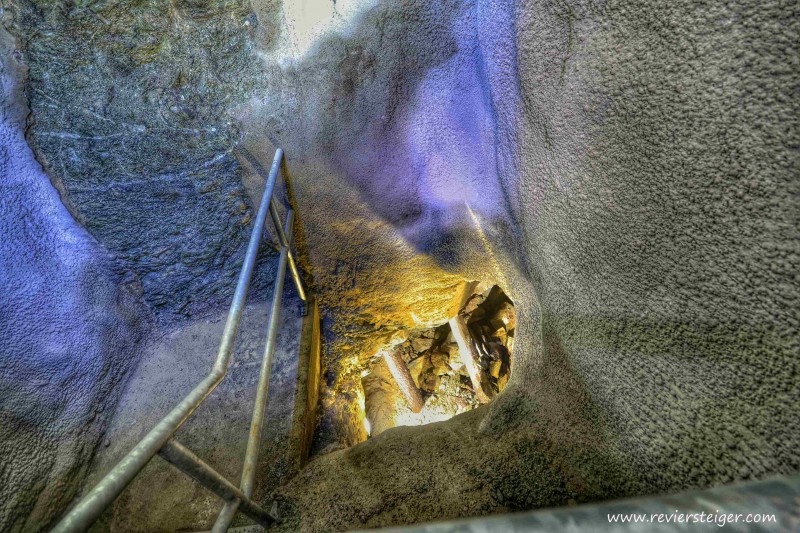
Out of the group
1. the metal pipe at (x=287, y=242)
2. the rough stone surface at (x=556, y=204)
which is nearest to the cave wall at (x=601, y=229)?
the rough stone surface at (x=556, y=204)

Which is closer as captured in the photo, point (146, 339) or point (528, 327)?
point (528, 327)

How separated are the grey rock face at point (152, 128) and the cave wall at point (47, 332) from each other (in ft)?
0.34

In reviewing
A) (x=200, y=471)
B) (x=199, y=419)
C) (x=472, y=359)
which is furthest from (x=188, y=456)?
(x=472, y=359)

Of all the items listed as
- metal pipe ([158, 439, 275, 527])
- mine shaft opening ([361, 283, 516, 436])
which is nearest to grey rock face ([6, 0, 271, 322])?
metal pipe ([158, 439, 275, 527])

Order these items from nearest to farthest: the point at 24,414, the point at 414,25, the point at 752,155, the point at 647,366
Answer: the point at 752,155, the point at 647,366, the point at 24,414, the point at 414,25

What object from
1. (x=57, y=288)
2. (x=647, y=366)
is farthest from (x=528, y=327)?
(x=57, y=288)

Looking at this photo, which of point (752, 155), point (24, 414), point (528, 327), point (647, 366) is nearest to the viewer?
point (752, 155)

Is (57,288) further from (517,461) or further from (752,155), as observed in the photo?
(752,155)

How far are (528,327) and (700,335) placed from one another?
96 cm

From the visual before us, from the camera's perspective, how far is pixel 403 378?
4.51 m

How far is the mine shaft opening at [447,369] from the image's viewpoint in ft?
15.1

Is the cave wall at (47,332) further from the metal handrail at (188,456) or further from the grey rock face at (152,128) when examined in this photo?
the metal handrail at (188,456)

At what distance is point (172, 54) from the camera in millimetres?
2393

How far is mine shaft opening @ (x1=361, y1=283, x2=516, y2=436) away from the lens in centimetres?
459
